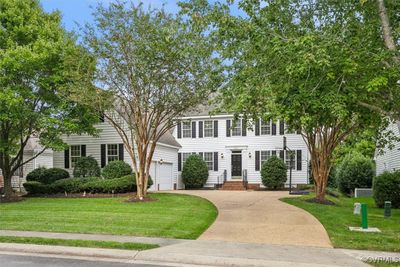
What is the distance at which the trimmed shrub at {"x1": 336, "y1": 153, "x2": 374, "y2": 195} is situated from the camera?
28.2 metres

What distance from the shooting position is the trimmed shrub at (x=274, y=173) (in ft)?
94.4

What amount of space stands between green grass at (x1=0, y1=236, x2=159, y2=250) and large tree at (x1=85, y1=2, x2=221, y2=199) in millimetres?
8219

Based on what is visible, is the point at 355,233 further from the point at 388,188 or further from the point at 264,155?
the point at 264,155

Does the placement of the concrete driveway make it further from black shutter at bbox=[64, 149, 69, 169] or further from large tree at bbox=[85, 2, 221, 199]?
black shutter at bbox=[64, 149, 69, 169]

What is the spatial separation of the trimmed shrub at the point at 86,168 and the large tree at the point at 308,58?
15461mm

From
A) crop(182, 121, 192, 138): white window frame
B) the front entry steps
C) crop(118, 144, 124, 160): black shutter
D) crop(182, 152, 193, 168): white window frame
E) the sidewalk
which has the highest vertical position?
crop(182, 121, 192, 138): white window frame

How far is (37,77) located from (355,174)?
2075 cm

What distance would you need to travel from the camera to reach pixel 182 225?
40.0ft

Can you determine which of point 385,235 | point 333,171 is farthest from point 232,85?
point 333,171

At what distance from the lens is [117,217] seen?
13.7 m

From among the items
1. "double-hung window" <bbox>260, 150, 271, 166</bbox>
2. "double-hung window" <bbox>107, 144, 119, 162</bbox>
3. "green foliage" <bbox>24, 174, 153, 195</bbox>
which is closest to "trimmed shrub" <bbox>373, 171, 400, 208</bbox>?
"green foliage" <bbox>24, 174, 153, 195</bbox>

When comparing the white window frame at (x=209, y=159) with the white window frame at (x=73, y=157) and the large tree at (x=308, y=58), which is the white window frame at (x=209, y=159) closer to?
the white window frame at (x=73, y=157)

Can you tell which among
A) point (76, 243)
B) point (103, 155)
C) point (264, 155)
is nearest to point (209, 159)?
point (264, 155)

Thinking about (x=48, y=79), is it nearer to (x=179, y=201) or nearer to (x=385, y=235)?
(x=179, y=201)
